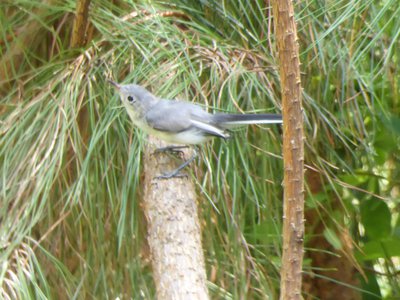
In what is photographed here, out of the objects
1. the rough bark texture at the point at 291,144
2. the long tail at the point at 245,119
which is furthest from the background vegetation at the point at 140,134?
the rough bark texture at the point at 291,144

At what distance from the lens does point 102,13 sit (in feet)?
4.78

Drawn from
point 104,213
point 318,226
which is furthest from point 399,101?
point 104,213

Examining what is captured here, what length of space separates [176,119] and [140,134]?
9 centimetres

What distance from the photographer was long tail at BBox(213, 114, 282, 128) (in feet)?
4.08

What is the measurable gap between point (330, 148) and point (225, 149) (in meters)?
0.21

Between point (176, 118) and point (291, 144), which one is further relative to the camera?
point (176, 118)

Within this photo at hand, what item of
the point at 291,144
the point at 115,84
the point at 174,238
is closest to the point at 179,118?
the point at 115,84

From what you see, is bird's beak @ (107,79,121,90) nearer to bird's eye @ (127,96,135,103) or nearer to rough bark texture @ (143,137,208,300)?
bird's eye @ (127,96,135,103)

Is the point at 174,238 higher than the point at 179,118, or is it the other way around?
the point at 179,118

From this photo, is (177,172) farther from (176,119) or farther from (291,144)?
(291,144)

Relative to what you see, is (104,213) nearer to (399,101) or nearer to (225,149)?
(225,149)

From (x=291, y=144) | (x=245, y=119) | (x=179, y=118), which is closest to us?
(x=291, y=144)

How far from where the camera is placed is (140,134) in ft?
4.25

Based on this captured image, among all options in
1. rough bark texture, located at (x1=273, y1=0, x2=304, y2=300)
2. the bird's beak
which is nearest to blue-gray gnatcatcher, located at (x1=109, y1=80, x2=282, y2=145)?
the bird's beak
